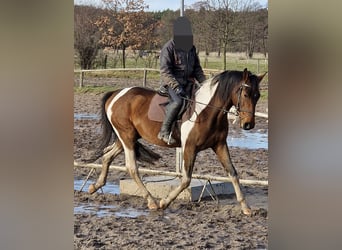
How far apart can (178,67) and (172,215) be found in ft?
2.45

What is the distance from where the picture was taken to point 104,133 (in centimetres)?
320

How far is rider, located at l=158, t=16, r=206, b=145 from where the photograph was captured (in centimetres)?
300

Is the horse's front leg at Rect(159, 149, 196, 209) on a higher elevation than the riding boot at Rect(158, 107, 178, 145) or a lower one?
lower

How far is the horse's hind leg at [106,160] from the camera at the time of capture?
319cm

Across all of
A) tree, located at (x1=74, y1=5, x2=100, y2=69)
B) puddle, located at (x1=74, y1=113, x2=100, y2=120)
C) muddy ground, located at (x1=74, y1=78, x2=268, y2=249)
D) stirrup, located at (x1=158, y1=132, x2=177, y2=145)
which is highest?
tree, located at (x1=74, y1=5, x2=100, y2=69)

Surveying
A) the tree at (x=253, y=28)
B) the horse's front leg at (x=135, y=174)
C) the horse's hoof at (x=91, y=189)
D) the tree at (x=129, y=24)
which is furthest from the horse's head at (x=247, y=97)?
the horse's hoof at (x=91, y=189)

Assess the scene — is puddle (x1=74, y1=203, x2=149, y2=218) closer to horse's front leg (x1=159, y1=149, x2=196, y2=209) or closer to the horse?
the horse

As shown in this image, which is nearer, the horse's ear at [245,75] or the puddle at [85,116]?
the horse's ear at [245,75]

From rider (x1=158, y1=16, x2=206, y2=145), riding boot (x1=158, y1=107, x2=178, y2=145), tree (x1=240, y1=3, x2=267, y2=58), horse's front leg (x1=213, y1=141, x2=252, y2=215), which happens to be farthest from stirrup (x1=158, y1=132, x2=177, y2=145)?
tree (x1=240, y1=3, x2=267, y2=58)

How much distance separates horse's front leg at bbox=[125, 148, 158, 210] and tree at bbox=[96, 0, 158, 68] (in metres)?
0.55

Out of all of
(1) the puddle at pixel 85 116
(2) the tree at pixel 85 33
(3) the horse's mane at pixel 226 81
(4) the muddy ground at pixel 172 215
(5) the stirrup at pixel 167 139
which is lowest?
(4) the muddy ground at pixel 172 215

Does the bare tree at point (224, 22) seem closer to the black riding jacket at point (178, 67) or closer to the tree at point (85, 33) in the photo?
the black riding jacket at point (178, 67)

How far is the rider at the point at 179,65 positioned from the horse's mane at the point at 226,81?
3.1 inches
